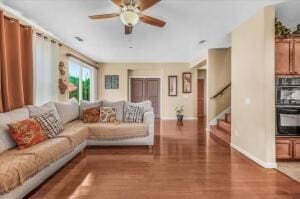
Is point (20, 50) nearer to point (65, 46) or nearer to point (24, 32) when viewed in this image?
point (24, 32)

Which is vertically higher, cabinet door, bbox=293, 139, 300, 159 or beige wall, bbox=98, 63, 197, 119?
beige wall, bbox=98, 63, 197, 119

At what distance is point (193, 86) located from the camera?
421 inches

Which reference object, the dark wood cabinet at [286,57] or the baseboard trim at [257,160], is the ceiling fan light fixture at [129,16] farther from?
the baseboard trim at [257,160]

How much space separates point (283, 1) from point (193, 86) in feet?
23.6

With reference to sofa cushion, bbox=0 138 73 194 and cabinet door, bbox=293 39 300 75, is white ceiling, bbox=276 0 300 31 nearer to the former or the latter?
cabinet door, bbox=293 39 300 75

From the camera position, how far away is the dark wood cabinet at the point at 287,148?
3.83 meters

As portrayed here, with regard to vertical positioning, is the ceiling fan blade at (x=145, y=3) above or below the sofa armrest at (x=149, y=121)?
above

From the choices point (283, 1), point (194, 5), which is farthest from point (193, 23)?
point (283, 1)

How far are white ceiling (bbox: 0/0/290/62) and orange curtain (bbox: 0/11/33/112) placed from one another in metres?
0.36

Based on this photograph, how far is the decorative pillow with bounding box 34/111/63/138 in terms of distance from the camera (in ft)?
11.9

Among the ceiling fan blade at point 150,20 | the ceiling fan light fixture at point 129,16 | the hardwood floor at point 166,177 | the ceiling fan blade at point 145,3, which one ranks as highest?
the ceiling fan blade at point 145,3

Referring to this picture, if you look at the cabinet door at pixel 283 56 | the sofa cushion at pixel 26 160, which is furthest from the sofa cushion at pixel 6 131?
the cabinet door at pixel 283 56

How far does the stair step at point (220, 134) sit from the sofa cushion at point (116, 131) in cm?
208

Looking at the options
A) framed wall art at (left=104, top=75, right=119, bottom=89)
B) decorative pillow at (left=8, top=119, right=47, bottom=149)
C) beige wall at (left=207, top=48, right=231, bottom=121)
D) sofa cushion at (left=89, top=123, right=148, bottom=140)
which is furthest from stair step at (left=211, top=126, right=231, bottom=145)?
framed wall art at (left=104, top=75, right=119, bottom=89)
